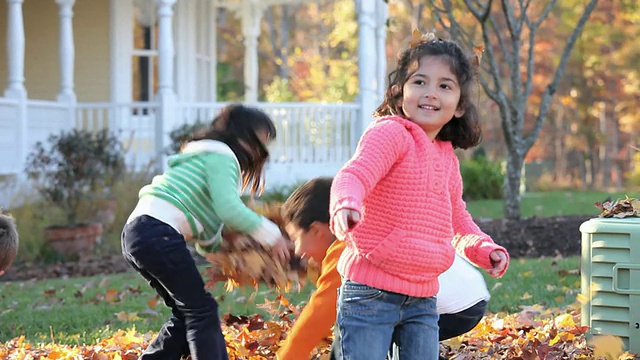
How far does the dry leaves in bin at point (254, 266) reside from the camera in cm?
384

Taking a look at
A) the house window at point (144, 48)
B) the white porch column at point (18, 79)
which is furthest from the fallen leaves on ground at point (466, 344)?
the house window at point (144, 48)

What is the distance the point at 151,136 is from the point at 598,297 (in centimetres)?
1054

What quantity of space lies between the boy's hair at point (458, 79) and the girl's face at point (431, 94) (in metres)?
0.02

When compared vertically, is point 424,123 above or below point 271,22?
below

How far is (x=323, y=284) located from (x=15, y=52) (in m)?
9.64

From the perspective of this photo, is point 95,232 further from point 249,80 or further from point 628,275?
point 249,80

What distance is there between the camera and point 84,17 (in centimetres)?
1533

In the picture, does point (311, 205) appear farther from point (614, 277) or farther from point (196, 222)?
point (614, 277)

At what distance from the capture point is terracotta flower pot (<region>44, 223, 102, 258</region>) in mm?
9773

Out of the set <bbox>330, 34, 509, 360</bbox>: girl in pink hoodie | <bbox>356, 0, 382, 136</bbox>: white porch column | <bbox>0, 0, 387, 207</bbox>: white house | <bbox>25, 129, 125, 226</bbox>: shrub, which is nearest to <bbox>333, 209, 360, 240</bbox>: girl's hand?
<bbox>330, 34, 509, 360</bbox>: girl in pink hoodie

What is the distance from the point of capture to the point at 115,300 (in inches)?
276

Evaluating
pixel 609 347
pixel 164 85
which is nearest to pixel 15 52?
pixel 164 85

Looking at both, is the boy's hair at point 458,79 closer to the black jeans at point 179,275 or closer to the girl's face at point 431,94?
the girl's face at point 431,94

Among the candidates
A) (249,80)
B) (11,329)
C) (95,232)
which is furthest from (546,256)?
(249,80)
